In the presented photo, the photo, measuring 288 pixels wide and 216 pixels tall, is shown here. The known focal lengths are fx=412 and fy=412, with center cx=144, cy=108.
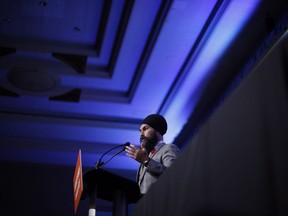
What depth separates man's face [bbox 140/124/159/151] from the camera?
2424 mm

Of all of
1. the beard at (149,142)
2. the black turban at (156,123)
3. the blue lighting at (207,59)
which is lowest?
the beard at (149,142)

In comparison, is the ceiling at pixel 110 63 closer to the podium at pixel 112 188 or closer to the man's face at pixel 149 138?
the man's face at pixel 149 138

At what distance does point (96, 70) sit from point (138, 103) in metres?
0.74

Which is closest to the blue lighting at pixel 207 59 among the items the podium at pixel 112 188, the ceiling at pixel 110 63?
the ceiling at pixel 110 63

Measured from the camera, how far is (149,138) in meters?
2.44

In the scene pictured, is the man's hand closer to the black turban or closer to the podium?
the podium

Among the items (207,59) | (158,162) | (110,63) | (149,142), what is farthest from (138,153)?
(110,63)

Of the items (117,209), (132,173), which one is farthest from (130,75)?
(117,209)

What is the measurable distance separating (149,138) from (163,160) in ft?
1.11

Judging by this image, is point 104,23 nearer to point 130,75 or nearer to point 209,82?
point 130,75

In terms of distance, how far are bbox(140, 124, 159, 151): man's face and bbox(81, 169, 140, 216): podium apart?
431 millimetres

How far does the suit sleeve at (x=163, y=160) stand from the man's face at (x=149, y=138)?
24 centimetres

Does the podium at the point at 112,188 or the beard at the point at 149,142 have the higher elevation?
the beard at the point at 149,142

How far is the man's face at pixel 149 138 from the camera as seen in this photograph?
2.42 meters
